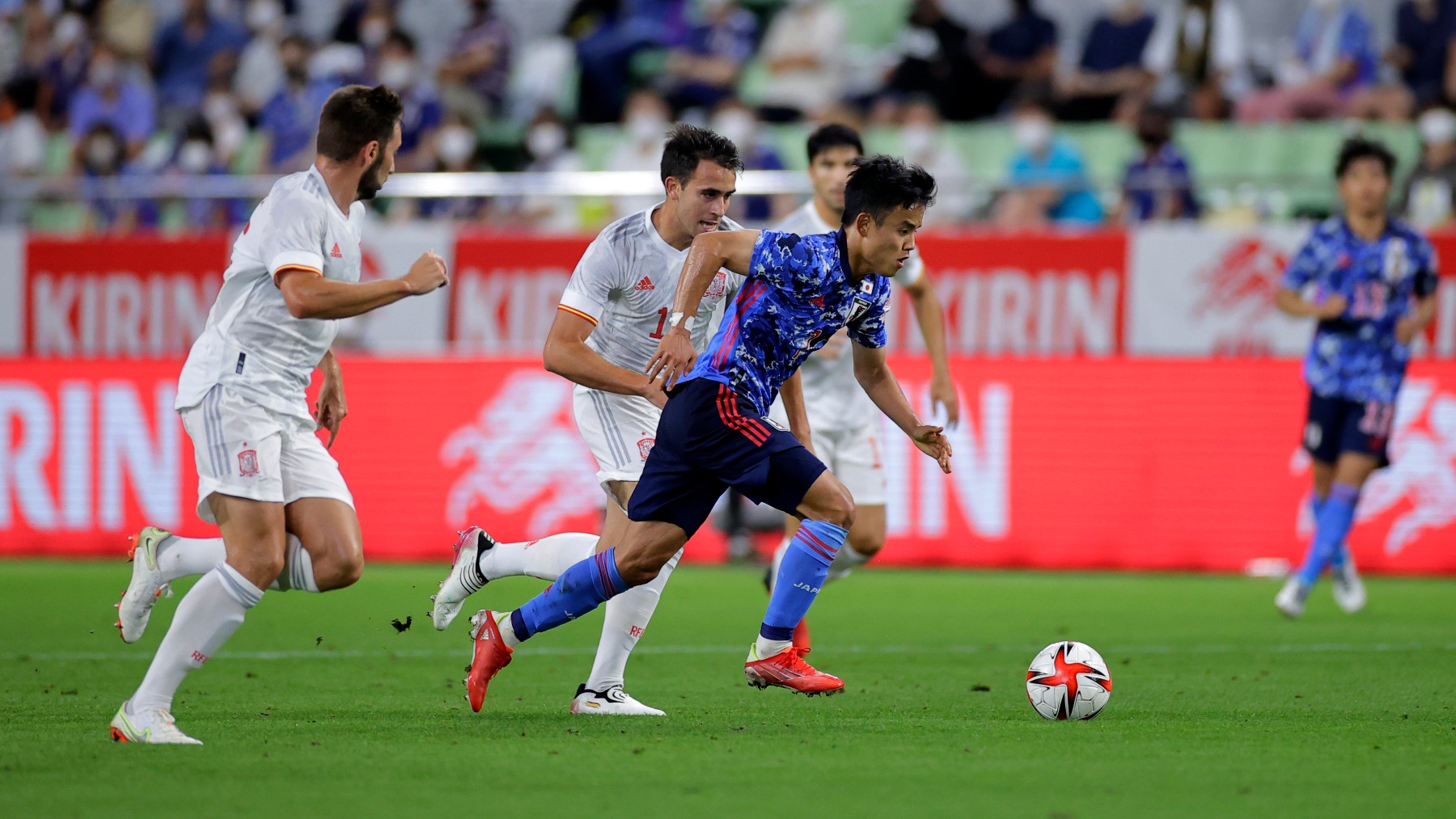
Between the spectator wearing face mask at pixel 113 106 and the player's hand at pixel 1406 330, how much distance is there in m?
13.7

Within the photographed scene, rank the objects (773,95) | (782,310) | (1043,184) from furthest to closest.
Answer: (773,95)
(1043,184)
(782,310)

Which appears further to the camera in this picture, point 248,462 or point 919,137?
point 919,137

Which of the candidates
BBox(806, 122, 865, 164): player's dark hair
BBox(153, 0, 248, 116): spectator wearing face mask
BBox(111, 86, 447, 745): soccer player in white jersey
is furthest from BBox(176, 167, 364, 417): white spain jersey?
BBox(153, 0, 248, 116): spectator wearing face mask

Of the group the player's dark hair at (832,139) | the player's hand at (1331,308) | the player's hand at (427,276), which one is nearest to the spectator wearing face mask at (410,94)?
the player's dark hair at (832,139)

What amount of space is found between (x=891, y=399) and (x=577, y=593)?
1446 millimetres

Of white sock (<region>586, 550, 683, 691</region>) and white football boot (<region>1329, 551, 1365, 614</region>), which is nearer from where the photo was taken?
white sock (<region>586, 550, 683, 691</region>)

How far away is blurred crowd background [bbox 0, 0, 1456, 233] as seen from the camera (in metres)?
15.4

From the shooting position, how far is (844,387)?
9031 millimetres

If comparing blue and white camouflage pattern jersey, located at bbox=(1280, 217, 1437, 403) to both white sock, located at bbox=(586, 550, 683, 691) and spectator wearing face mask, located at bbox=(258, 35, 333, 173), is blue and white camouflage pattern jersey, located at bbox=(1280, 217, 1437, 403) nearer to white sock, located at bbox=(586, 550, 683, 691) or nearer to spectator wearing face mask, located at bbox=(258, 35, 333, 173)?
white sock, located at bbox=(586, 550, 683, 691)

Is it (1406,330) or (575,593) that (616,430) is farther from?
(1406,330)

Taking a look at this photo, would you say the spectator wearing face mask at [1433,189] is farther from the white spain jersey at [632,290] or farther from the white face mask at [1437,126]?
the white spain jersey at [632,290]

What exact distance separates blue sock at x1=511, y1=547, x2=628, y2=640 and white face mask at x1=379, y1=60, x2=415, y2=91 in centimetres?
1331

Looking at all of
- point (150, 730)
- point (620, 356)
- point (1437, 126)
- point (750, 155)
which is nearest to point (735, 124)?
point (750, 155)

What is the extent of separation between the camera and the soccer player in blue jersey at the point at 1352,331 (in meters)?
10.3
